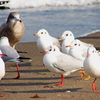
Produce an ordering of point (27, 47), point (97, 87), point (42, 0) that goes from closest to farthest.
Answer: point (97, 87)
point (27, 47)
point (42, 0)

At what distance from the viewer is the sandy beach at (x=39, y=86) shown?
243 inches

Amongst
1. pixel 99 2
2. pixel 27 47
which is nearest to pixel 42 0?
pixel 99 2

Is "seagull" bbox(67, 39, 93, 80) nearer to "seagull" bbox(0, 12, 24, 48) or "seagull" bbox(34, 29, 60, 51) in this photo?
"seagull" bbox(34, 29, 60, 51)

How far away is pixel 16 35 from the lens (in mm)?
10398

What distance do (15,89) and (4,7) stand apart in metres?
21.6

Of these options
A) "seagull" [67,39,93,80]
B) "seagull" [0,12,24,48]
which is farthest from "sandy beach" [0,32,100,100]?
"seagull" [0,12,24,48]

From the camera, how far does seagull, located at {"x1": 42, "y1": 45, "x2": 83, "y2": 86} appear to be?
7085 millimetres

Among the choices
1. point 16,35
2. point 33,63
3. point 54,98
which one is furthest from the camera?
point 16,35

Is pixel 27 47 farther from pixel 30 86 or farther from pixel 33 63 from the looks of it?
pixel 30 86

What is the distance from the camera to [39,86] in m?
7.06

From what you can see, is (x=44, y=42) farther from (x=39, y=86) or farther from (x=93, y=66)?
(x=93, y=66)

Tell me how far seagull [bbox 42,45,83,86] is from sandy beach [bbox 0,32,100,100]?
29cm

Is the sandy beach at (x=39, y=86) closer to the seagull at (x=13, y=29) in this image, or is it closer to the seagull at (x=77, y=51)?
the seagull at (x=77, y=51)

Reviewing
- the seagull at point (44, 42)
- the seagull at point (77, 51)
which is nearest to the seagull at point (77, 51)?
the seagull at point (77, 51)
